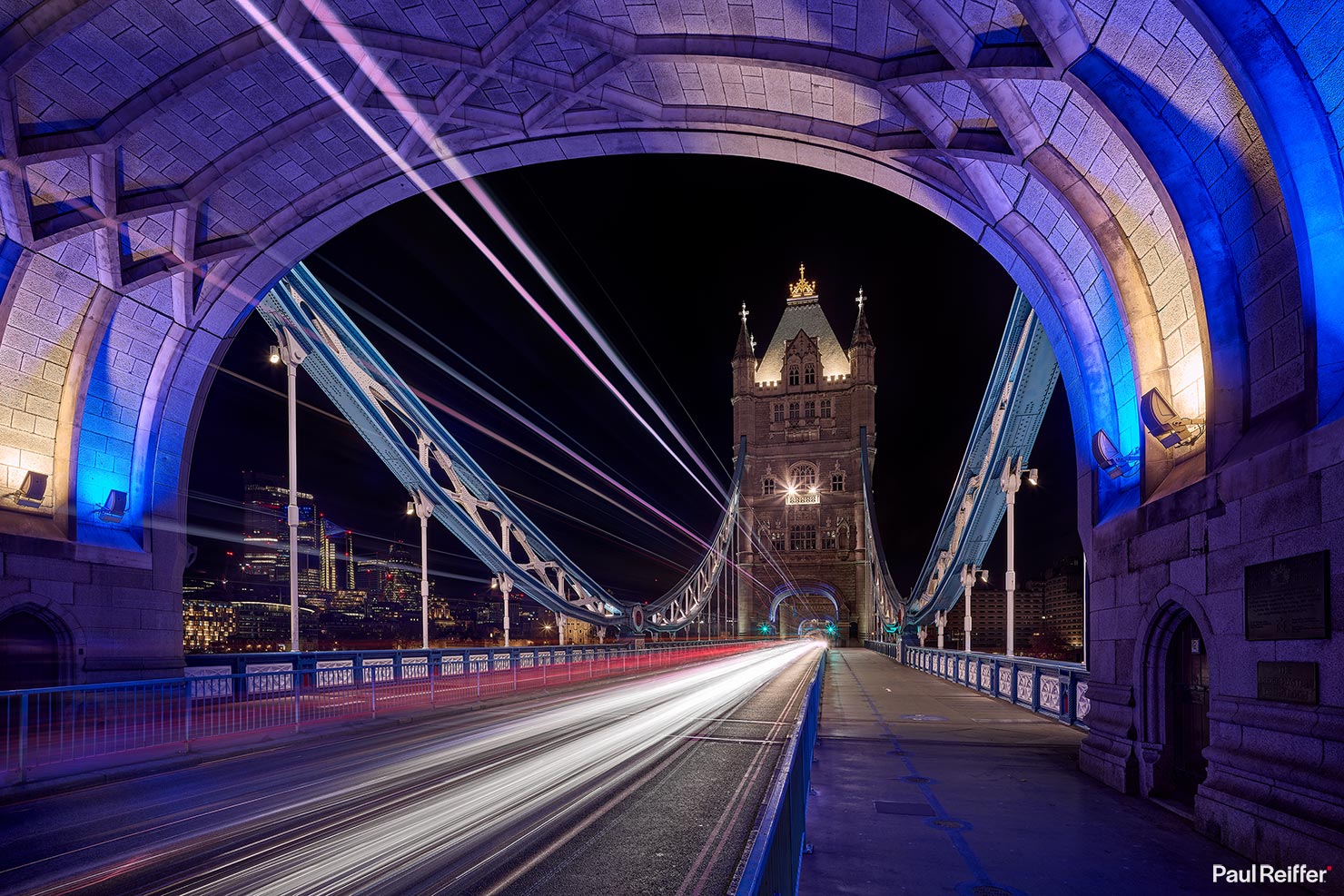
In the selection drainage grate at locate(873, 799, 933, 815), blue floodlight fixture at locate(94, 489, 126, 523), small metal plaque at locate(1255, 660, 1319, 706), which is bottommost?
drainage grate at locate(873, 799, 933, 815)

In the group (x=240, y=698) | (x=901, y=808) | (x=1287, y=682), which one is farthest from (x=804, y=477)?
(x=1287, y=682)

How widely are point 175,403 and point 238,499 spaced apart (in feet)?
561

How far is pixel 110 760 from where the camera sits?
1034 centimetres

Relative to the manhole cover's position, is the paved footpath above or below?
below

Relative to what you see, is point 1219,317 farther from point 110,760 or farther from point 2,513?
point 2,513

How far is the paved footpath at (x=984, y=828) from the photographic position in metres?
5.73

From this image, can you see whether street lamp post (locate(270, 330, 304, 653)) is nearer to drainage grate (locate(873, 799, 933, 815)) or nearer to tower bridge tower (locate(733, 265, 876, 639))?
drainage grate (locate(873, 799, 933, 815))

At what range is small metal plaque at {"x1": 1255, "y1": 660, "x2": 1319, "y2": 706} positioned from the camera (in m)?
5.75

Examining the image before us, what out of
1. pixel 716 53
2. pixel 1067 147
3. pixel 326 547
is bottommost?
pixel 326 547

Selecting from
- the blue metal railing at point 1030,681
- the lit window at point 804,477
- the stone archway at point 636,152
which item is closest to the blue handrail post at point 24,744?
the stone archway at point 636,152

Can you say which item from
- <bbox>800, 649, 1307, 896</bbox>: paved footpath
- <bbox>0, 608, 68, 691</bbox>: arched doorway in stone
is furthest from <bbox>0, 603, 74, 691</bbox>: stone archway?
<bbox>800, 649, 1307, 896</bbox>: paved footpath

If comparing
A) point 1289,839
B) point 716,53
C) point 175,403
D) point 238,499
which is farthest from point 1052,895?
point 238,499

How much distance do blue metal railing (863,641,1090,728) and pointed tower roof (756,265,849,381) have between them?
6599 centimetres

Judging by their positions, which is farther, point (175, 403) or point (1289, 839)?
point (175, 403)
